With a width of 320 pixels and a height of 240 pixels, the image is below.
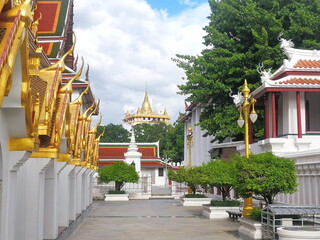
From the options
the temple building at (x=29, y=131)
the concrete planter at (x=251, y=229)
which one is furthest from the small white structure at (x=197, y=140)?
the concrete planter at (x=251, y=229)

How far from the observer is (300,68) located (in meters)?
20.1

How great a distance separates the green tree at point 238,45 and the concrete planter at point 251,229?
11444mm

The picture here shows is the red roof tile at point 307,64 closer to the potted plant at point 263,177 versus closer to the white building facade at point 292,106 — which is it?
the white building facade at point 292,106

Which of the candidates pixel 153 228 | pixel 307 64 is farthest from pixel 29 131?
pixel 307 64

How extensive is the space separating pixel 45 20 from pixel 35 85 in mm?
16384

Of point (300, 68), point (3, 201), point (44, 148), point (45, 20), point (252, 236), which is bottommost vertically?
point (252, 236)

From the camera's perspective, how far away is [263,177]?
12.6 meters

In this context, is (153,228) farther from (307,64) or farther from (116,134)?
(116,134)

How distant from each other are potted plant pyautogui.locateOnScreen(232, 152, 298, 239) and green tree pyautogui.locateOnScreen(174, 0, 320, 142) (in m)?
12.1

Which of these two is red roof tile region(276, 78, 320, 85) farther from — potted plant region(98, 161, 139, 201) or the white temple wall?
the white temple wall

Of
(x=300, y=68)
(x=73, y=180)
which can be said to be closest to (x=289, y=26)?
(x=300, y=68)

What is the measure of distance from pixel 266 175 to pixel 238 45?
15761mm

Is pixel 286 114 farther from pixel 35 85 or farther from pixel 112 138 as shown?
pixel 112 138

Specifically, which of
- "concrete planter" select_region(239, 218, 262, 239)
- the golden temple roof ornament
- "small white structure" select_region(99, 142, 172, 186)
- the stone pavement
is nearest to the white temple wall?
"small white structure" select_region(99, 142, 172, 186)
